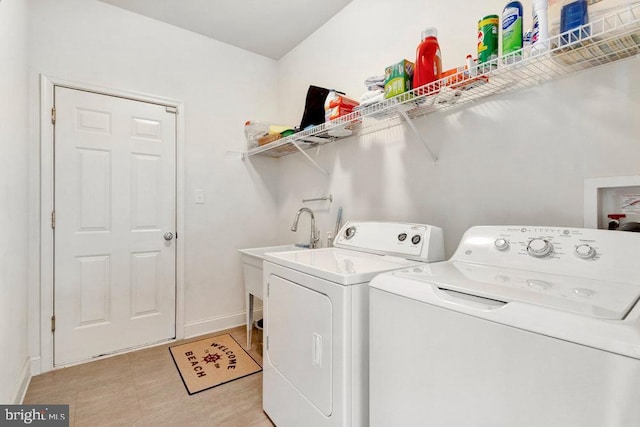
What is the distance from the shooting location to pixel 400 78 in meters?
1.44

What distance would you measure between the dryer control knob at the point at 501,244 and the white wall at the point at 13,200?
2.12 m

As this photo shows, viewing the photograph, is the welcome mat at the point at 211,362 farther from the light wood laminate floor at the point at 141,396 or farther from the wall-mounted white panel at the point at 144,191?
the wall-mounted white panel at the point at 144,191

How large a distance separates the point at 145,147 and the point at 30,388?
1.76m

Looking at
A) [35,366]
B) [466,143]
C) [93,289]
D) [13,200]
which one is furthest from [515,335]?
[35,366]

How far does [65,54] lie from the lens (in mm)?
2125

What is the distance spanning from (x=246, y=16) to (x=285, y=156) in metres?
1.19

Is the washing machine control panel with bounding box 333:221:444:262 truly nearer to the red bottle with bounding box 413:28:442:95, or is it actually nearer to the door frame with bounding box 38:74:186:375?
the red bottle with bounding box 413:28:442:95

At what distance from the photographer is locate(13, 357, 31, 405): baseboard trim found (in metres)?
1.67

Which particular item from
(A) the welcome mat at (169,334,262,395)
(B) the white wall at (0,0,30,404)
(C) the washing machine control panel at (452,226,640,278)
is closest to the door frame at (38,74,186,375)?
(B) the white wall at (0,0,30,404)

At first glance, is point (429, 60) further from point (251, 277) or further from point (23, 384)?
point (23, 384)

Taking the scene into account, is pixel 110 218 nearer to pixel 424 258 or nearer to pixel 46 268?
pixel 46 268

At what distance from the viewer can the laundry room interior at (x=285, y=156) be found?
119cm

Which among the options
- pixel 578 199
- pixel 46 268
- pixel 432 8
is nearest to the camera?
pixel 578 199

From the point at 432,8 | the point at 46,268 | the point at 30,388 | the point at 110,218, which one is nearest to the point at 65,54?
the point at 110,218
